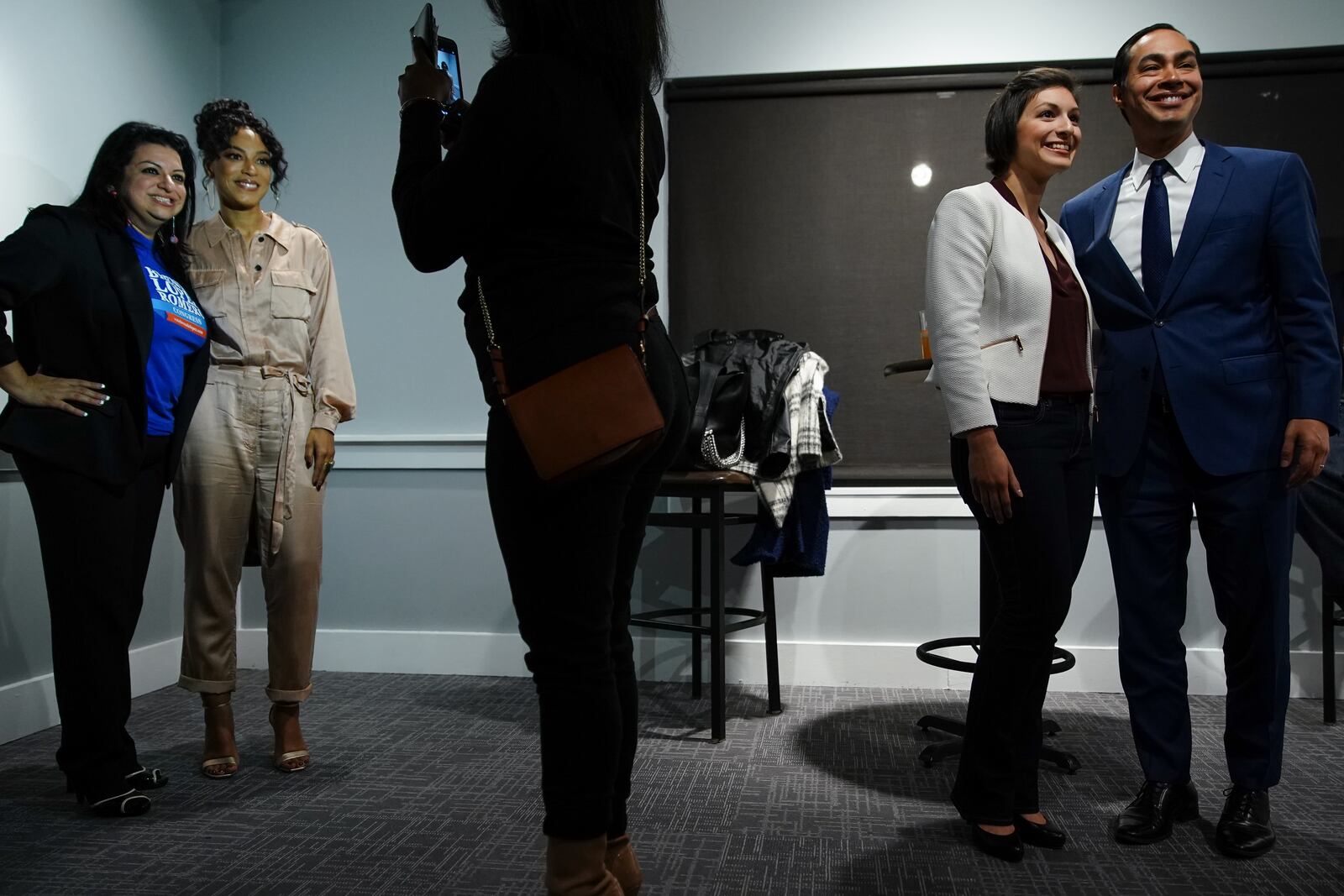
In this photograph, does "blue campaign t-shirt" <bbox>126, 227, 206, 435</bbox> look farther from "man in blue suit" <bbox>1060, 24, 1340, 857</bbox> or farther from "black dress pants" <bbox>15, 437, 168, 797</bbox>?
"man in blue suit" <bbox>1060, 24, 1340, 857</bbox>

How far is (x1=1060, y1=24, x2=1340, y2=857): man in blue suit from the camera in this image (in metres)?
1.90

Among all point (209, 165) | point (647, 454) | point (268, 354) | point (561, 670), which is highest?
point (209, 165)

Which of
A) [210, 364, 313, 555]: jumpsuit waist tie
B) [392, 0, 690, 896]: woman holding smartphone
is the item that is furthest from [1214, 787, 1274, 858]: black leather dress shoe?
[210, 364, 313, 555]: jumpsuit waist tie

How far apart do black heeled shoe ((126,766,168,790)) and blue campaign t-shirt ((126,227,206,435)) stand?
781 mm

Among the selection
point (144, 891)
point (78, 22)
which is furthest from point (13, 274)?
point (78, 22)

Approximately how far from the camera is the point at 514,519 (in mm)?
1144

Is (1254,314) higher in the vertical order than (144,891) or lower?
higher

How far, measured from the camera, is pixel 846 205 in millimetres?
3545

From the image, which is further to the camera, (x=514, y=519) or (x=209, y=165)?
(x=209, y=165)

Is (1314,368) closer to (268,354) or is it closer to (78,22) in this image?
(268,354)

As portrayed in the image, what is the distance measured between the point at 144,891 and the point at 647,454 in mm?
1302

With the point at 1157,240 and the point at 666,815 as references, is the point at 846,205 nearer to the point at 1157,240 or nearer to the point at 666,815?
the point at 1157,240

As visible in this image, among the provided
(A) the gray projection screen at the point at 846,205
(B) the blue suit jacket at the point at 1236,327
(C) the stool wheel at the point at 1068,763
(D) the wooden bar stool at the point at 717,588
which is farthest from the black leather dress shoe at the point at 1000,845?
(A) the gray projection screen at the point at 846,205

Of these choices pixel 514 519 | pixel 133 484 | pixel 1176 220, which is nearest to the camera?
pixel 514 519
